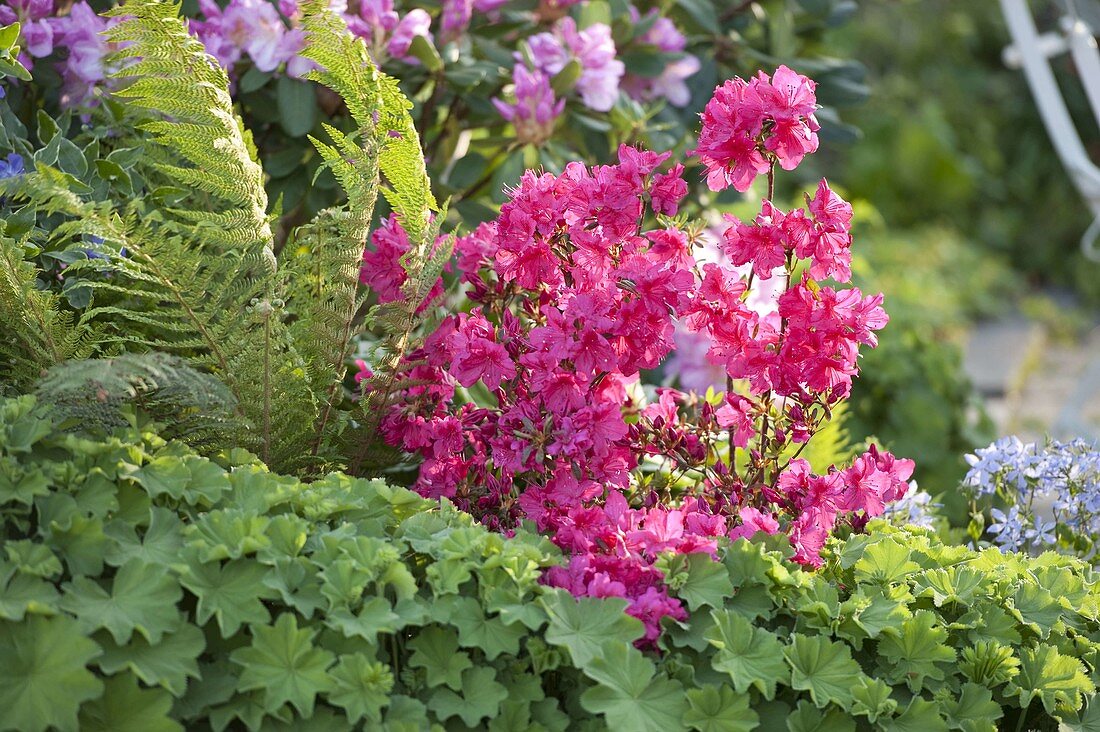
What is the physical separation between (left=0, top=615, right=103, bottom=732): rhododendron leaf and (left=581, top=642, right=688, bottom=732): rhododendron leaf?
48 cm

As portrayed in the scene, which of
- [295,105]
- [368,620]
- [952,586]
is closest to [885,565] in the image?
[952,586]

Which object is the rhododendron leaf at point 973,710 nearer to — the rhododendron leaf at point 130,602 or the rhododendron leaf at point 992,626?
the rhododendron leaf at point 992,626

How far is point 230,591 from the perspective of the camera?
4.02 ft

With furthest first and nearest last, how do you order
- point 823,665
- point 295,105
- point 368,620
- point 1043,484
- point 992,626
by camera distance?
point 295,105, point 1043,484, point 992,626, point 823,665, point 368,620

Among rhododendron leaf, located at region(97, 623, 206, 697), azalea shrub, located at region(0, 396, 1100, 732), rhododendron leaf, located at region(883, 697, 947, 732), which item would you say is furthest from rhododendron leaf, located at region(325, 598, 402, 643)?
rhododendron leaf, located at region(883, 697, 947, 732)

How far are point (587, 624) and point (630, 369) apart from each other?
0.35m

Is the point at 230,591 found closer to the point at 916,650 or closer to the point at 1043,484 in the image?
the point at 916,650

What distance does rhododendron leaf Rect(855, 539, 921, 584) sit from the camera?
1.46 metres

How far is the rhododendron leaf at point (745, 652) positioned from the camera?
129 centimetres

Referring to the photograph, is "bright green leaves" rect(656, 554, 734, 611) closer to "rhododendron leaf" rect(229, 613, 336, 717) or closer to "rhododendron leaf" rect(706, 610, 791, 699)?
"rhododendron leaf" rect(706, 610, 791, 699)

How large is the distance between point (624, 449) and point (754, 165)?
1.32 ft

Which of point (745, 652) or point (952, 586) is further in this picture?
point (952, 586)

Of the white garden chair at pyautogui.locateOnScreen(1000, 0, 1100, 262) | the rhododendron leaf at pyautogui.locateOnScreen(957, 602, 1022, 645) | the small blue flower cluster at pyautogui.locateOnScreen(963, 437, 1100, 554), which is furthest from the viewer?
the white garden chair at pyautogui.locateOnScreen(1000, 0, 1100, 262)

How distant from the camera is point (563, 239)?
5.20 feet
